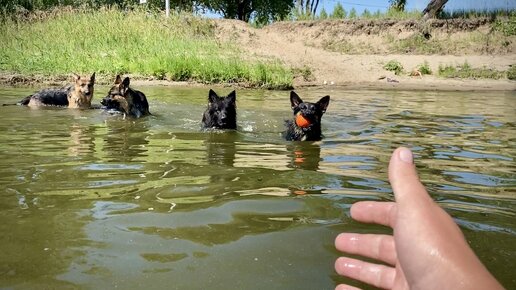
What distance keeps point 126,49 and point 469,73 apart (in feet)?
51.1

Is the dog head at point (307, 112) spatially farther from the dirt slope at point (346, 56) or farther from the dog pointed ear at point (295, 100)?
the dirt slope at point (346, 56)

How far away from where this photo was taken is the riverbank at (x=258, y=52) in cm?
1861

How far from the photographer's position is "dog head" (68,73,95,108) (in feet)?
37.2

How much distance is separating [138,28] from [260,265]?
22.6 m

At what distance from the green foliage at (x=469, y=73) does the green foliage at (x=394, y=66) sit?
186 centimetres

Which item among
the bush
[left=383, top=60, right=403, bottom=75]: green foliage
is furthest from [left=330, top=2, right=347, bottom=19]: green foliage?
[left=383, top=60, right=403, bottom=75]: green foliage

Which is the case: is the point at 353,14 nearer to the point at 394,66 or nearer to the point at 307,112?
the point at 394,66

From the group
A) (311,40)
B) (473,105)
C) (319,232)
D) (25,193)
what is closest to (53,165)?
(25,193)

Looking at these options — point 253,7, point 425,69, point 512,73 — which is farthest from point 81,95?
point 253,7

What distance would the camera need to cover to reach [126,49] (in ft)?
68.2

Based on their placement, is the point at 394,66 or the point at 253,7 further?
the point at 253,7

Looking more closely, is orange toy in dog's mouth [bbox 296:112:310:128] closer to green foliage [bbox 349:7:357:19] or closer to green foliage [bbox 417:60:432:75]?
green foliage [bbox 417:60:432:75]

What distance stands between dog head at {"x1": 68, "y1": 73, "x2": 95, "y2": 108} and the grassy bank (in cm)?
690

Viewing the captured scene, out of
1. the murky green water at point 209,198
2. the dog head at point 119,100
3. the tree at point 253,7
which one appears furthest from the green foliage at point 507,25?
the tree at point 253,7
